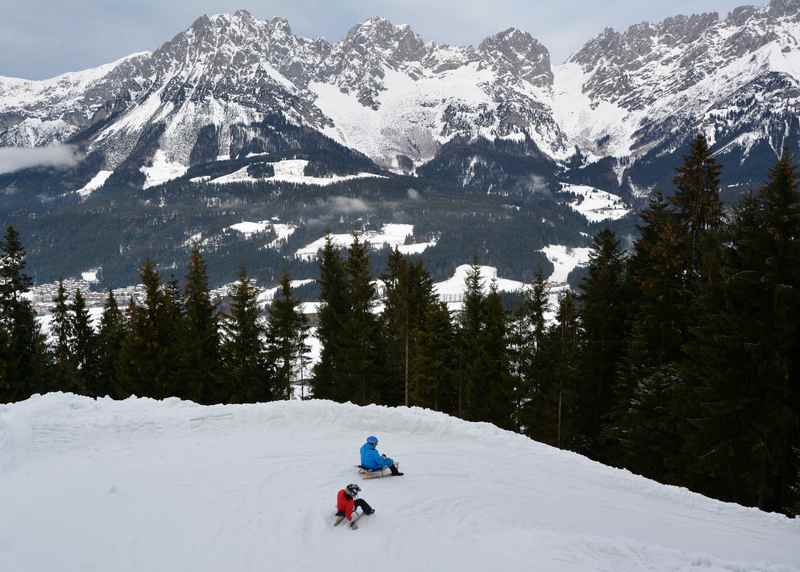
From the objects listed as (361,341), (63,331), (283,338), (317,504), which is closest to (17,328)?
(63,331)

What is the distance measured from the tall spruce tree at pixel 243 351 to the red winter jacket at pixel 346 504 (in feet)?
95.6

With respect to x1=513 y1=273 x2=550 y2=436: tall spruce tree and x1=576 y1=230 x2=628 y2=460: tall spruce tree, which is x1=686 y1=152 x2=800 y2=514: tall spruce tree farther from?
x1=513 y1=273 x2=550 y2=436: tall spruce tree

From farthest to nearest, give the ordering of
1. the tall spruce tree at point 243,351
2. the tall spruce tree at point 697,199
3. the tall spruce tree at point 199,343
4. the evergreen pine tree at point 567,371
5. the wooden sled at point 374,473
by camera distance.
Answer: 1. the tall spruce tree at point 243,351
2. the tall spruce tree at point 199,343
3. the evergreen pine tree at point 567,371
4. the tall spruce tree at point 697,199
5. the wooden sled at point 374,473

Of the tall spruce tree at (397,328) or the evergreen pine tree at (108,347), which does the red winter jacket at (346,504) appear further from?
the evergreen pine tree at (108,347)

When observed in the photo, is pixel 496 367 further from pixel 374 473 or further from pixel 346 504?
→ pixel 346 504

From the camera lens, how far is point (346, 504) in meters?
12.0

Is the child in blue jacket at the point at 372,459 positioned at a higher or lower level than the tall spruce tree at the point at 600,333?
lower

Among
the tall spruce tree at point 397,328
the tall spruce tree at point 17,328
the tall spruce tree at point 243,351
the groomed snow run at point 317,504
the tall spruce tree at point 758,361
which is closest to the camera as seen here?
the groomed snow run at point 317,504

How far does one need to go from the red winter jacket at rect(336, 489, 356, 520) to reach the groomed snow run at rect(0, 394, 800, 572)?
0.38 metres

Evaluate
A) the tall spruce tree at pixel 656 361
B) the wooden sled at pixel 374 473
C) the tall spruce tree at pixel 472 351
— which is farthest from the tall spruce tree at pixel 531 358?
the wooden sled at pixel 374 473

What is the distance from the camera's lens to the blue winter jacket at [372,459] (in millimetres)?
14914

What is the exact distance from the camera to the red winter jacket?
12.0m

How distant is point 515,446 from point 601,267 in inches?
814

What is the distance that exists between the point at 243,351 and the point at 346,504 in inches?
1172
